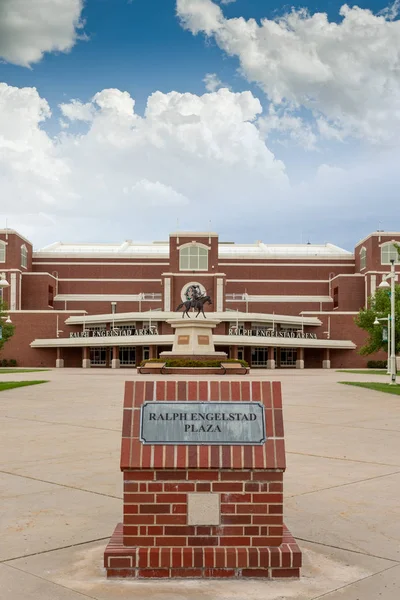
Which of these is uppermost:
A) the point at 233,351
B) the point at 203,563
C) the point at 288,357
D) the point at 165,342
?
the point at 165,342

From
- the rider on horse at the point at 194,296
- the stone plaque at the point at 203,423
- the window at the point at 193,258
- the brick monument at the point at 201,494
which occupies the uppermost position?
the window at the point at 193,258

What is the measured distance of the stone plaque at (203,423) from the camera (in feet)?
16.8

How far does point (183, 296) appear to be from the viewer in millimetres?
77188

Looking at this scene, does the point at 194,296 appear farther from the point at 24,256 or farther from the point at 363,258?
the point at 24,256

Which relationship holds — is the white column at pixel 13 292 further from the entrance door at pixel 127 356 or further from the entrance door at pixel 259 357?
the entrance door at pixel 259 357

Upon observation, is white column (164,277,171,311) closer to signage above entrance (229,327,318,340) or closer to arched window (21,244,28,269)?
signage above entrance (229,327,318,340)

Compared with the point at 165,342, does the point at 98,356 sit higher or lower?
lower

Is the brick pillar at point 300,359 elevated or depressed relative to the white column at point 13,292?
depressed

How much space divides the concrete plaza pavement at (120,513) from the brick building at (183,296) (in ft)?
161

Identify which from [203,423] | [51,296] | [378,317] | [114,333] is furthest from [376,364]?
[203,423]

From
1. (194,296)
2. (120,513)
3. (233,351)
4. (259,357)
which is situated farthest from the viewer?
(259,357)

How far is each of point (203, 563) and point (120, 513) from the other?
217 centimetres

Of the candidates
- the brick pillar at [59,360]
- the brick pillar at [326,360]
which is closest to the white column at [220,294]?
the brick pillar at [326,360]

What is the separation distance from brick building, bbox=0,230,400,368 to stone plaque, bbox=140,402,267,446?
55675mm
